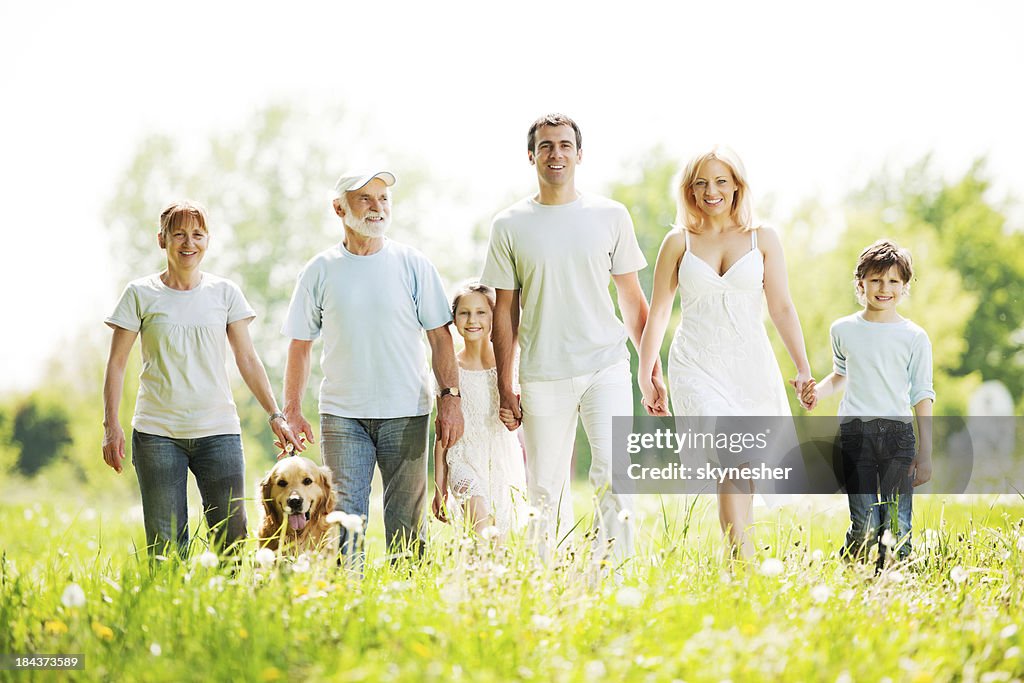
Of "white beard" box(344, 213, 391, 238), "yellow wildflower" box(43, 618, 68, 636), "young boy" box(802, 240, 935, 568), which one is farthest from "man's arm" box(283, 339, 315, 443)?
"young boy" box(802, 240, 935, 568)

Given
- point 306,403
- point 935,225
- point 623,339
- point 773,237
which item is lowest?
point 306,403

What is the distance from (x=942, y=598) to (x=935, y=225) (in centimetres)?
2611

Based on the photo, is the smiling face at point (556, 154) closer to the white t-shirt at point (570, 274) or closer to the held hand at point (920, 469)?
the white t-shirt at point (570, 274)

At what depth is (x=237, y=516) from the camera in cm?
554

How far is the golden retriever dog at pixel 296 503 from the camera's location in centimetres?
500

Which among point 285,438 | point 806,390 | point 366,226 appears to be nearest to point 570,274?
point 366,226

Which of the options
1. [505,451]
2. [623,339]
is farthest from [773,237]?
[505,451]

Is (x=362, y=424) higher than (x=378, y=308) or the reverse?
the reverse

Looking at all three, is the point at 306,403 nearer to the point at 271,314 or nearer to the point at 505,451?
the point at 271,314

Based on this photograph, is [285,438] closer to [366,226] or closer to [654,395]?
[366,226]

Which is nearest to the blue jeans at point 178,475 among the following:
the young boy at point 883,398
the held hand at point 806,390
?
the held hand at point 806,390

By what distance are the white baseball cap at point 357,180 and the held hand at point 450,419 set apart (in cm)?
119

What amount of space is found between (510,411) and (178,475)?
1.78 meters

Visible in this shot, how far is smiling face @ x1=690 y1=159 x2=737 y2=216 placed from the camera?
5.23 m
